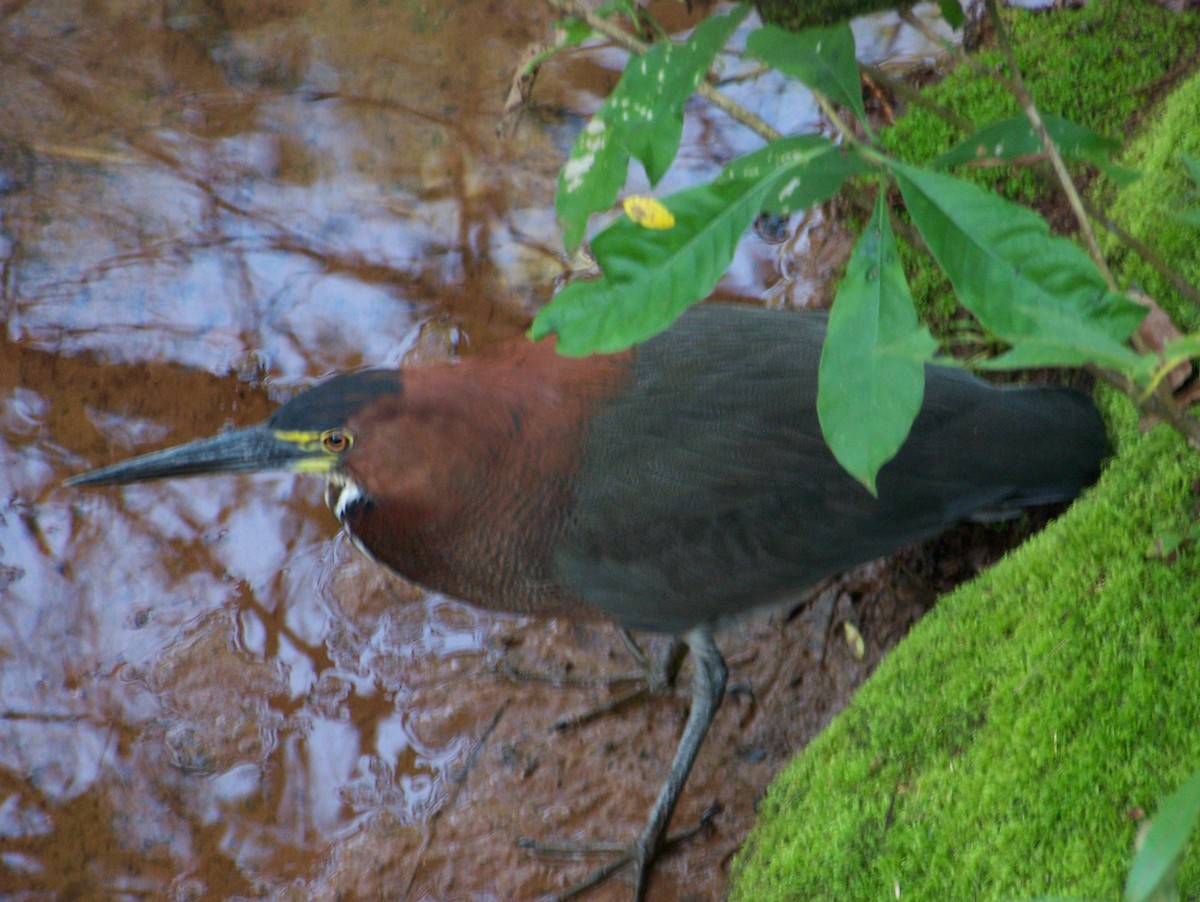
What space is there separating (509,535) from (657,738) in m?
0.78

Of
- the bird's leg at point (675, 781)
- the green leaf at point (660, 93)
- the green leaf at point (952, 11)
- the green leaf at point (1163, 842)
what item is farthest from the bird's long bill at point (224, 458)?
the green leaf at point (1163, 842)

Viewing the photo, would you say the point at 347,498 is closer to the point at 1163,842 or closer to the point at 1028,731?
the point at 1028,731

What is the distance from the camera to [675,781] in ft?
7.99

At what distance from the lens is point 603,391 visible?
2248 mm

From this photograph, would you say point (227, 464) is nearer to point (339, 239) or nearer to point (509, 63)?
point (339, 239)

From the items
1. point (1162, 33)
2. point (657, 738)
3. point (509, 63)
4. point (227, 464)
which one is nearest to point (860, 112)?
point (227, 464)

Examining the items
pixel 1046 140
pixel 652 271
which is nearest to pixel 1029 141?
pixel 1046 140

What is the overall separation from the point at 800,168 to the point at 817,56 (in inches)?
7.1

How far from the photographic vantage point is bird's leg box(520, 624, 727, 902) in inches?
94.6

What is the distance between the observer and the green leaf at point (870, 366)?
113cm

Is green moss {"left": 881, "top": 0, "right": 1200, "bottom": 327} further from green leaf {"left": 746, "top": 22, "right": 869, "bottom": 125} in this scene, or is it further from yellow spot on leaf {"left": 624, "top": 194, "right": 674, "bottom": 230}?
yellow spot on leaf {"left": 624, "top": 194, "right": 674, "bottom": 230}

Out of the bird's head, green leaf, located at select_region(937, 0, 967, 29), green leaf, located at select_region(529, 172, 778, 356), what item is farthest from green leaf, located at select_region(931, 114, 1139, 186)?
the bird's head

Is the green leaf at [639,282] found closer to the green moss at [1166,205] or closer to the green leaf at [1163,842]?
the green leaf at [1163,842]

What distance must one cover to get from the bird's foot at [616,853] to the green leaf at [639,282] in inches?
62.4
